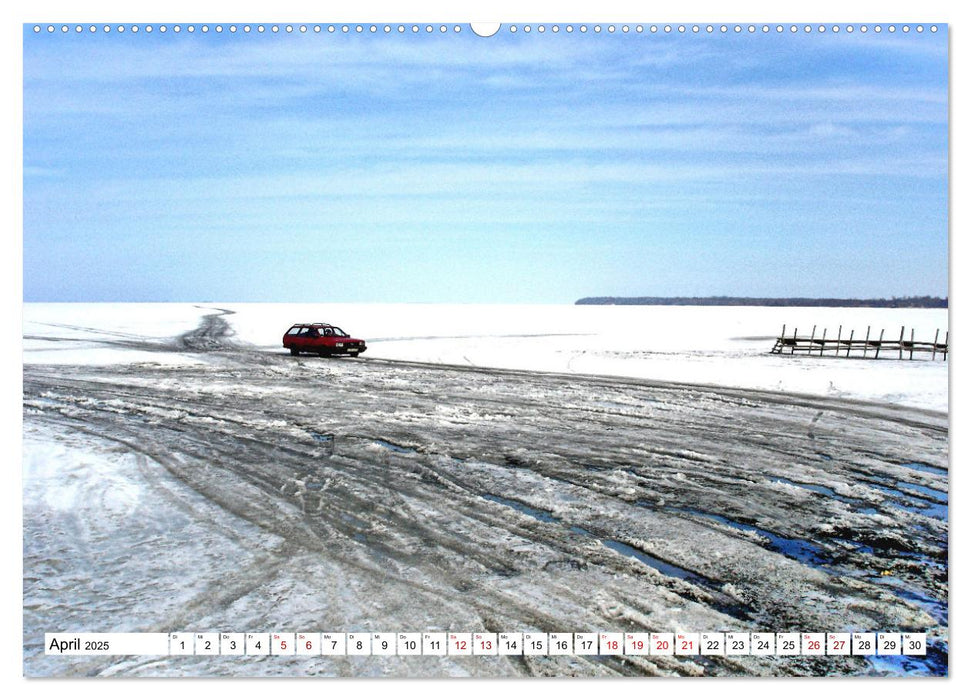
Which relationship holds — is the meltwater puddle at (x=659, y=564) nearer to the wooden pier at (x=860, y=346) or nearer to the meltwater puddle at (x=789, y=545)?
the meltwater puddle at (x=789, y=545)

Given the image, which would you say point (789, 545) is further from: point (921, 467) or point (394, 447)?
point (394, 447)

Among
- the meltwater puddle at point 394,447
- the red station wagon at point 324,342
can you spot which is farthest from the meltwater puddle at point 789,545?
the red station wagon at point 324,342

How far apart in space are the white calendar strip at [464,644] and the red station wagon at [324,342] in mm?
17186

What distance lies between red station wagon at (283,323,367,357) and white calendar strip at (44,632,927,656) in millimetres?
17186

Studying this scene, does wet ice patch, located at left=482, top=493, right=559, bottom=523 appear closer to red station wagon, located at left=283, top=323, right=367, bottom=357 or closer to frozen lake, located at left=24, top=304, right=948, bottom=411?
frozen lake, located at left=24, top=304, right=948, bottom=411

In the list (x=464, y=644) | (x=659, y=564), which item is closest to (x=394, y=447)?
(x=659, y=564)

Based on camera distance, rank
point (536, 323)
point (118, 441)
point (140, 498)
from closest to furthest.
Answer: point (140, 498) < point (118, 441) < point (536, 323)

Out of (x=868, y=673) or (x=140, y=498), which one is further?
(x=140, y=498)

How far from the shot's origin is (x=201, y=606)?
4.06 meters

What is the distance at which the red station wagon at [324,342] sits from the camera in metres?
20.8

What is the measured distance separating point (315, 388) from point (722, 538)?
9790 millimetres

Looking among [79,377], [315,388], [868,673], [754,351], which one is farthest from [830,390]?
[79,377]

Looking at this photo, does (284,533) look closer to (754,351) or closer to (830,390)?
(830,390)

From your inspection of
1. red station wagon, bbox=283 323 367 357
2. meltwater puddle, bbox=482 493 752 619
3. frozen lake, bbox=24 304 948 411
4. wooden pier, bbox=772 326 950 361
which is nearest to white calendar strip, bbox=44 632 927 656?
meltwater puddle, bbox=482 493 752 619
